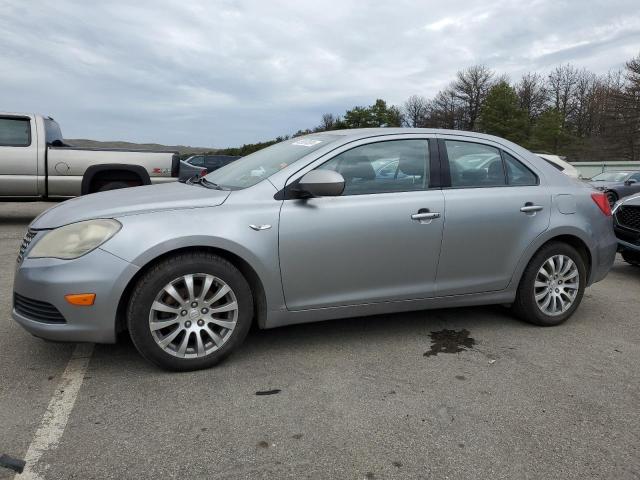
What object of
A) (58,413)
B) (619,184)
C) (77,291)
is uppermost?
(619,184)

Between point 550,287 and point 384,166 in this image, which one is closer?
point 384,166

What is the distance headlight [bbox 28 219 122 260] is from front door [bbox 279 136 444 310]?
1.04 meters

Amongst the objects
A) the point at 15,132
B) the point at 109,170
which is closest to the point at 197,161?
the point at 15,132

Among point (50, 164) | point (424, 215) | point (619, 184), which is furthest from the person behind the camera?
point (619, 184)

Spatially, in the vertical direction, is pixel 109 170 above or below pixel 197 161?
below

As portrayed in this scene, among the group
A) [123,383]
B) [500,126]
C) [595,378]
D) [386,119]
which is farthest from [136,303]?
[386,119]

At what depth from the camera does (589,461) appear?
7.96ft

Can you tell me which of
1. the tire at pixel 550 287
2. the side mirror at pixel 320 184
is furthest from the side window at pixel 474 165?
the side mirror at pixel 320 184

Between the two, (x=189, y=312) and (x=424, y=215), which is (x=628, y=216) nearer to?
(x=424, y=215)

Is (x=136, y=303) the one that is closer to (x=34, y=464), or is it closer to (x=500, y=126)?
(x=34, y=464)

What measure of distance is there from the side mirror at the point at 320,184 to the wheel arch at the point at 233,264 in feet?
1.96

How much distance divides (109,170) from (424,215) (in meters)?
6.90

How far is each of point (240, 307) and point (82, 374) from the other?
1.02 meters

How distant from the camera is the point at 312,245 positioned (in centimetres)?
342
